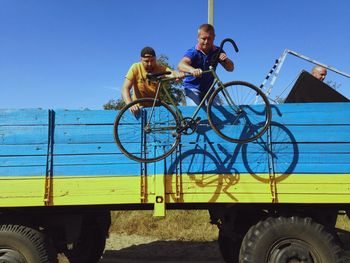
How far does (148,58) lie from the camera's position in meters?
5.29

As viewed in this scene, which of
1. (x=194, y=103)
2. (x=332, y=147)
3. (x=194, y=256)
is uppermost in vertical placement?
(x=194, y=103)

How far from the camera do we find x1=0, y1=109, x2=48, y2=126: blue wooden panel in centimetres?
454

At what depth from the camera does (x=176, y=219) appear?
31.1 ft

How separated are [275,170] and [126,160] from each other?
1.56 metres

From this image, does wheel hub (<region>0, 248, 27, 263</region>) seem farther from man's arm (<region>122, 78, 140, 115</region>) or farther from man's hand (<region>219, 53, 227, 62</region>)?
man's hand (<region>219, 53, 227, 62</region>)

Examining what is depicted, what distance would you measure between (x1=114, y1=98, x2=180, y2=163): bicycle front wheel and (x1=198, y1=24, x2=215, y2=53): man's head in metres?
1.08

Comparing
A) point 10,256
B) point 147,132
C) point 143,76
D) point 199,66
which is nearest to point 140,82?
point 143,76

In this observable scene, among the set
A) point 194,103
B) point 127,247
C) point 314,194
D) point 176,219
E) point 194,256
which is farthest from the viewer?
point 176,219

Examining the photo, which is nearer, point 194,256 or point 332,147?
point 332,147

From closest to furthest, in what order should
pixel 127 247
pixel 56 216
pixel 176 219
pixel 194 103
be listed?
1. pixel 56 216
2. pixel 194 103
3. pixel 127 247
4. pixel 176 219

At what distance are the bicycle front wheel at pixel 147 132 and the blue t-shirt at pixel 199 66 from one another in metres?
0.77

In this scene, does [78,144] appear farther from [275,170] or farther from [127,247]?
[127,247]

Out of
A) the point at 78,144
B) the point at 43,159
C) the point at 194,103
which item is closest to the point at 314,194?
the point at 194,103

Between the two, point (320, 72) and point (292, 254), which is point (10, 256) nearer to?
point (292, 254)
